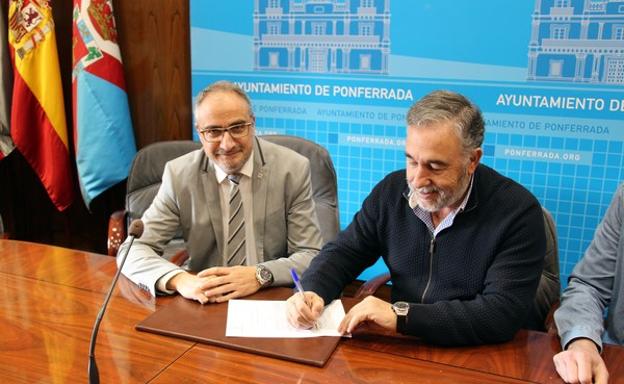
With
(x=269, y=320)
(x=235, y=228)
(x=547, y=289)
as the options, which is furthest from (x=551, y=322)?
(x=235, y=228)

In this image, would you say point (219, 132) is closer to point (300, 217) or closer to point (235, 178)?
point (235, 178)

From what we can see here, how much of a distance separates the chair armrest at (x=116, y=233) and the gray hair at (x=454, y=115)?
1587 mm

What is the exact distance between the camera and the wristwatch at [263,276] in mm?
1572

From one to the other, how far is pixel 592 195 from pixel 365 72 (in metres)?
1.17

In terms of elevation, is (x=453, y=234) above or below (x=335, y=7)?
below

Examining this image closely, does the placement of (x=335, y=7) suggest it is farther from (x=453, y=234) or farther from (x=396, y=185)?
(x=453, y=234)

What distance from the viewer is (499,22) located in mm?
2428

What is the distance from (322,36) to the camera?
2754mm

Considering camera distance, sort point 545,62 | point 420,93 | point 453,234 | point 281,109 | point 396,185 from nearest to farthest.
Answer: point 453,234
point 396,185
point 545,62
point 420,93
point 281,109

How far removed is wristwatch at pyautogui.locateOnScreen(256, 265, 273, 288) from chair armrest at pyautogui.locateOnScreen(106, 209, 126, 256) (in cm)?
112

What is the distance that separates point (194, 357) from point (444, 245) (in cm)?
71

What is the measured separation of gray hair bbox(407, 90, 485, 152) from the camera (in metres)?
1.35

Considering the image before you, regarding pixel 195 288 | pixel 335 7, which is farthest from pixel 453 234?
pixel 335 7

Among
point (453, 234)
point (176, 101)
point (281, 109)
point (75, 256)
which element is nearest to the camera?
point (453, 234)
